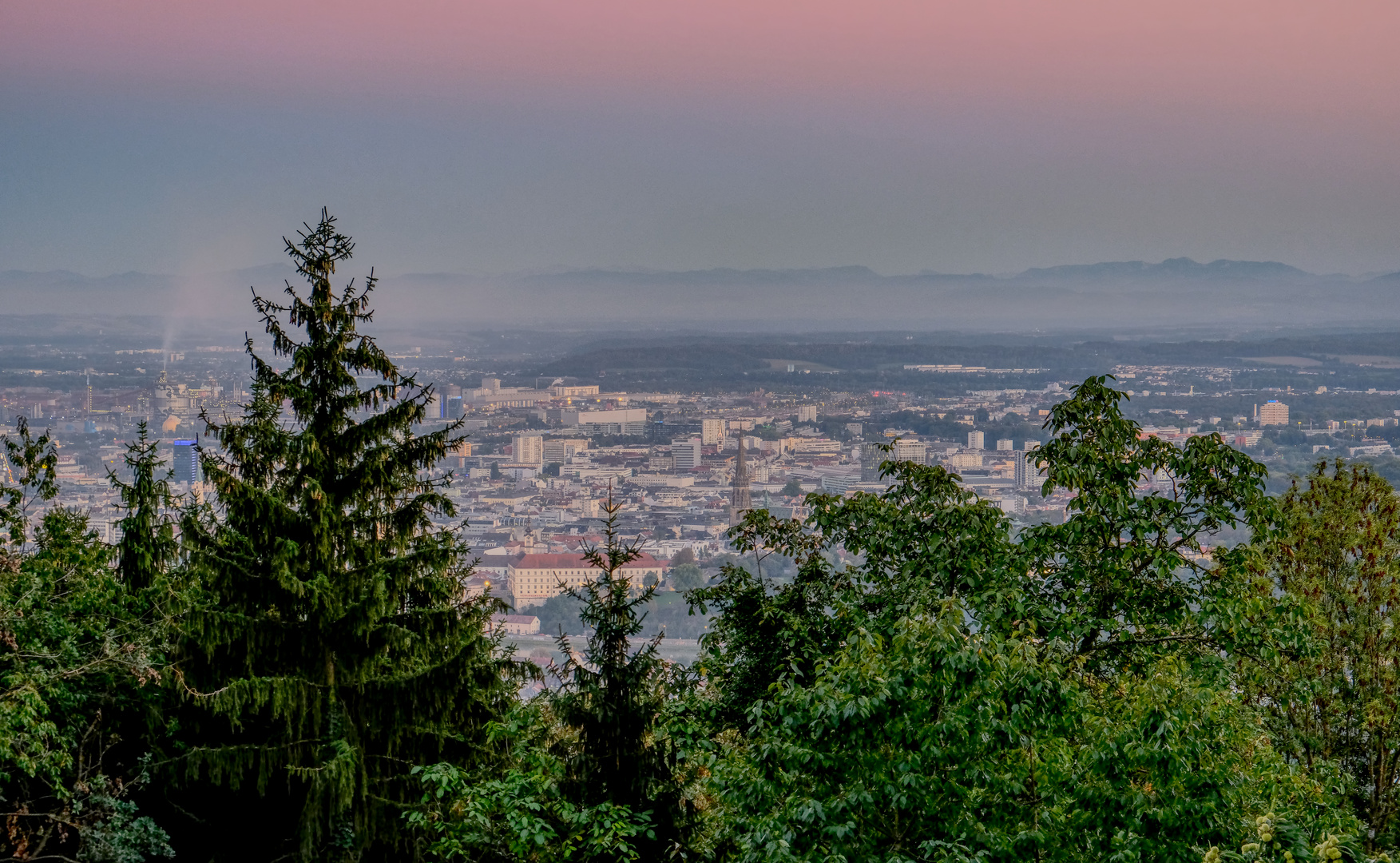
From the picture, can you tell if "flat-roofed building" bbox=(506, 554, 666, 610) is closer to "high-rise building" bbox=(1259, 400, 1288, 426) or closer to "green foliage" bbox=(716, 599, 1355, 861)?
"green foliage" bbox=(716, 599, 1355, 861)

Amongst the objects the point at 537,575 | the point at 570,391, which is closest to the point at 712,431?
the point at 570,391

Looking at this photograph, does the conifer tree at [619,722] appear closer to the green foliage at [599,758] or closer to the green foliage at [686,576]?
the green foliage at [599,758]

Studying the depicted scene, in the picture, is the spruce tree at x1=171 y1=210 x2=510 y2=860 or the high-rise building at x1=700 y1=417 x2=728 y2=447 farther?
the high-rise building at x1=700 y1=417 x2=728 y2=447

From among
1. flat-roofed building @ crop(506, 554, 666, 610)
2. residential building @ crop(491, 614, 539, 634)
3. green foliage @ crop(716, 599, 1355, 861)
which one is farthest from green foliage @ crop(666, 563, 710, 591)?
green foliage @ crop(716, 599, 1355, 861)

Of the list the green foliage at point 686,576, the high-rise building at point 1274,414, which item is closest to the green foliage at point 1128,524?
the green foliage at point 686,576

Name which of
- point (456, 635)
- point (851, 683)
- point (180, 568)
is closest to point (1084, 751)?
point (851, 683)

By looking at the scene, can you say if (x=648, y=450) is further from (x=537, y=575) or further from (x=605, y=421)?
(x=537, y=575)

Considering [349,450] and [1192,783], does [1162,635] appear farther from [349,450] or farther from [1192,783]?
[349,450]
